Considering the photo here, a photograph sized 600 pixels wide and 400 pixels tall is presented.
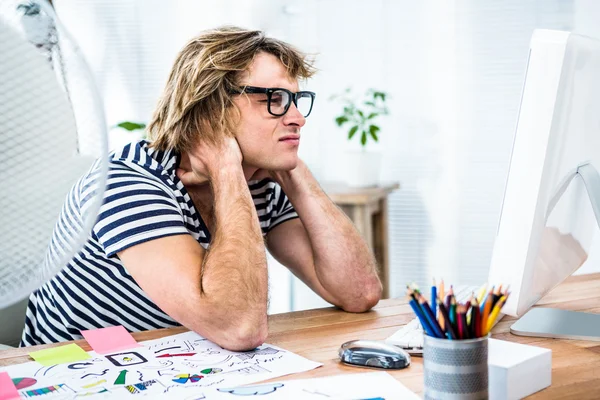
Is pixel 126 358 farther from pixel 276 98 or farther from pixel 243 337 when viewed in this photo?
pixel 276 98

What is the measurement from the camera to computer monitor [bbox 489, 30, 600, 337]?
0.89 meters

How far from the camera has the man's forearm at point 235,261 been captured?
108cm

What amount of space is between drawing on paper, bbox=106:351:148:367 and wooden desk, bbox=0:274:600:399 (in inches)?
2.9

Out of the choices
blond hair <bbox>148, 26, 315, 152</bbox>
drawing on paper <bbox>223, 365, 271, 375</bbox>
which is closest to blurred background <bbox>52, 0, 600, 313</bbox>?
blond hair <bbox>148, 26, 315, 152</bbox>

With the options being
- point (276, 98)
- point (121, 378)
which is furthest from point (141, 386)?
point (276, 98)

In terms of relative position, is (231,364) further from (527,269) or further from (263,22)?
(263,22)

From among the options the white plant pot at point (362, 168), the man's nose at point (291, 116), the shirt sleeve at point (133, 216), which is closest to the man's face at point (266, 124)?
the man's nose at point (291, 116)

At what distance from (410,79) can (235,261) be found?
7.16ft

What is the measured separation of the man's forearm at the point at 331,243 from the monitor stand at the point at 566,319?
306 mm

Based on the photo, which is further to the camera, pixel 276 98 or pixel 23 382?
pixel 276 98

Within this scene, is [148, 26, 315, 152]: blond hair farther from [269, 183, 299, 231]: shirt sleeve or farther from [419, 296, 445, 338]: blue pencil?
[419, 296, 445, 338]: blue pencil

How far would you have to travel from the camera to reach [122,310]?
1.34 meters

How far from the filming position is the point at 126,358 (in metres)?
1.00

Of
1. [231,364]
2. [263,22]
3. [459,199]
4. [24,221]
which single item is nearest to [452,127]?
[459,199]
